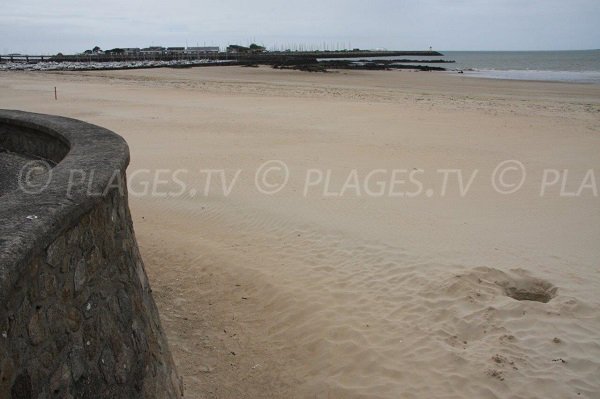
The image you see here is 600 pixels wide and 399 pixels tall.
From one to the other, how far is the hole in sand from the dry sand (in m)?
0.02

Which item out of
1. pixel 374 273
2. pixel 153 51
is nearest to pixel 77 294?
pixel 374 273

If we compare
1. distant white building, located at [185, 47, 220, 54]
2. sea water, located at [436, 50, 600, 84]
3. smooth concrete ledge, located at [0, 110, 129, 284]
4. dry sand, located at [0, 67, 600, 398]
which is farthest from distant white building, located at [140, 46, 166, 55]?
smooth concrete ledge, located at [0, 110, 129, 284]

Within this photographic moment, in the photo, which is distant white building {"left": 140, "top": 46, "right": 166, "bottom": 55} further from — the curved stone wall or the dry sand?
the curved stone wall

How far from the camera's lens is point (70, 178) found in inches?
108

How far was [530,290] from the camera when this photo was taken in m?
5.45

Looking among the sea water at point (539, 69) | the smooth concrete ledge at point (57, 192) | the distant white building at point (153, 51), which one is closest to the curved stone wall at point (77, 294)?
the smooth concrete ledge at point (57, 192)

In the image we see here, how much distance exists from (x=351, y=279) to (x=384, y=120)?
1174cm

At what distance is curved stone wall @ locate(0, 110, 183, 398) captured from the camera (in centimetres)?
198

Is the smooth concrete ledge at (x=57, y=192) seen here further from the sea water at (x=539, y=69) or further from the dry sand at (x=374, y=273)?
the sea water at (x=539, y=69)

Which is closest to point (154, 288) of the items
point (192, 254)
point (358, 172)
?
point (192, 254)

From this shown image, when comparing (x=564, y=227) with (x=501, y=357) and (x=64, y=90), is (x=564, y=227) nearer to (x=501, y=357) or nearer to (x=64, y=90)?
(x=501, y=357)

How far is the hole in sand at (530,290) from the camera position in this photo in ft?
17.6

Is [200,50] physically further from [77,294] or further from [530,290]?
[77,294]

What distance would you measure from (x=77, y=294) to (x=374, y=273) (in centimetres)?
406
